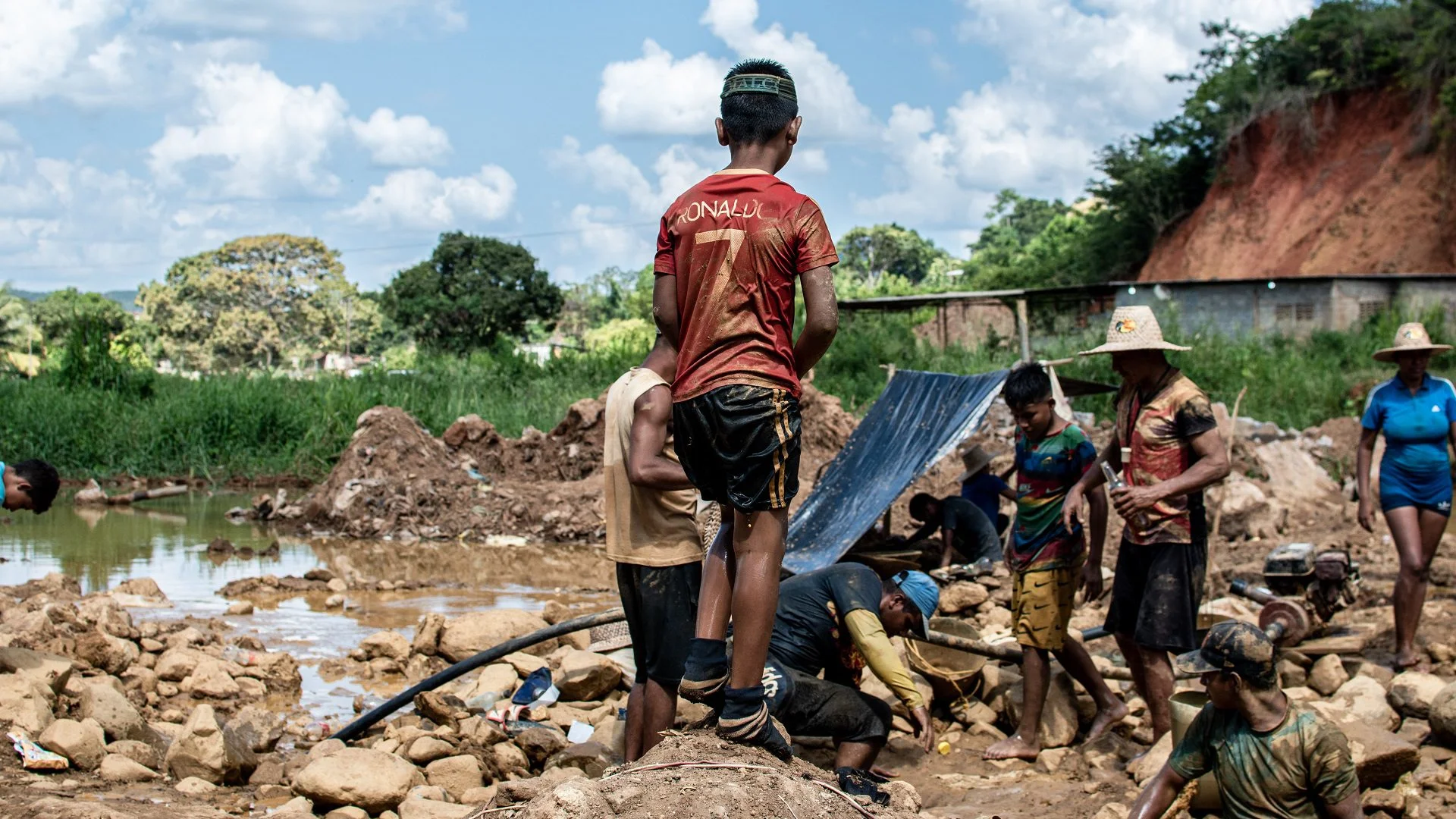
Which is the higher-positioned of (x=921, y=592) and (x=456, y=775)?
(x=921, y=592)

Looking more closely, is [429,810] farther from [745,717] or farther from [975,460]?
[975,460]

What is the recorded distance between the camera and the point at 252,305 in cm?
5066

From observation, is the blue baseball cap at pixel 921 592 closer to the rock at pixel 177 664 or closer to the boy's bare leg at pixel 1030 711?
the boy's bare leg at pixel 1030 711

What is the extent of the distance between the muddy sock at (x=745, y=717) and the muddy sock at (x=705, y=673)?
0.15 feet

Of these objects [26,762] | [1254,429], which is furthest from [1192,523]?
[1254,429]

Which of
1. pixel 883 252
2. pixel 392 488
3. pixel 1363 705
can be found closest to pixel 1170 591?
pixel 1363 705

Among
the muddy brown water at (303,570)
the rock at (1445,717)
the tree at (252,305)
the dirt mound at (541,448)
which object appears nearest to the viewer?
the rock at (1445,717)

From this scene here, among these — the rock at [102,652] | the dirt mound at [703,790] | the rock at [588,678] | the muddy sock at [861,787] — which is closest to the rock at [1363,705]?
the muddy sock at [861,787]

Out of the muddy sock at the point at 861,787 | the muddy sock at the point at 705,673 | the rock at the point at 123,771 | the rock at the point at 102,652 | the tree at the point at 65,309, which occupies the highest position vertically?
the tree at the point at 65,309

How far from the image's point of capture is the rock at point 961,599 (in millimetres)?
8086

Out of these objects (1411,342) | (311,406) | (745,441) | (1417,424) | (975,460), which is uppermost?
(1411,342)

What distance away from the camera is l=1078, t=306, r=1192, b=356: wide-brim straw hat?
481cm

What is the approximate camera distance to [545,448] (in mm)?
16422

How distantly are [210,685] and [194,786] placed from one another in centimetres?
170
